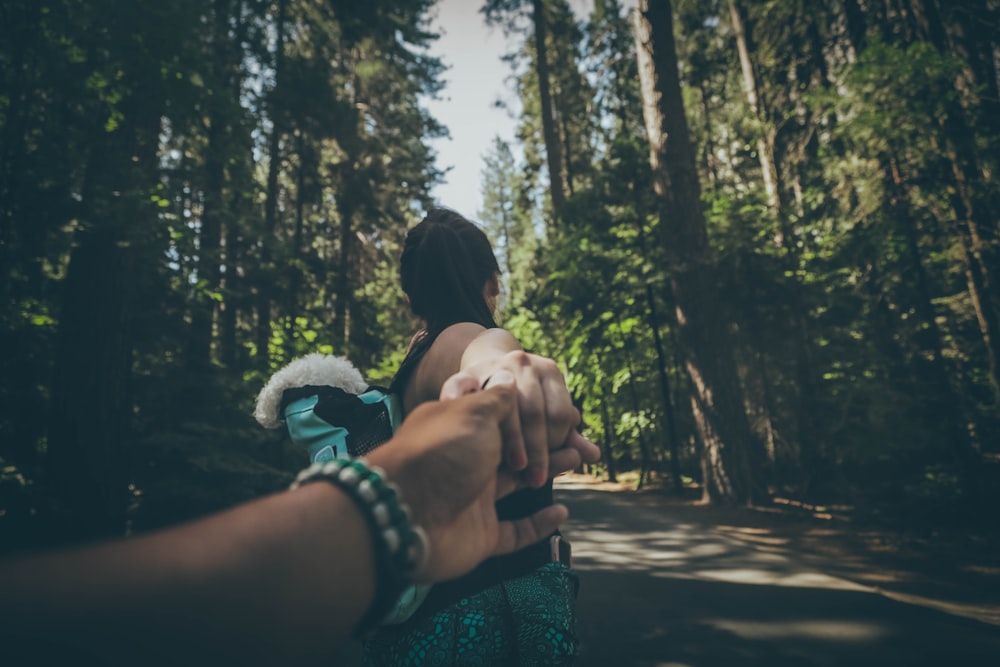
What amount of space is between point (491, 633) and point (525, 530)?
56cm

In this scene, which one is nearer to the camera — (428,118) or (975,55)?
(975,55)

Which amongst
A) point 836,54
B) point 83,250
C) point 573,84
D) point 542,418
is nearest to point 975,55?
point 836,54

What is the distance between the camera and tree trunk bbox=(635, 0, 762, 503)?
1056cm

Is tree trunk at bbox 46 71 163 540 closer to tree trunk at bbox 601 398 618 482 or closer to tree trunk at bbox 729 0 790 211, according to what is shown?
tree trunk at bbox 729 0 790 211

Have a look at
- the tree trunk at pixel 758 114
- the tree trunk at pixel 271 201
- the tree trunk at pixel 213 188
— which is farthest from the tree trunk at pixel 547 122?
the tree trunk at pixel 213 188

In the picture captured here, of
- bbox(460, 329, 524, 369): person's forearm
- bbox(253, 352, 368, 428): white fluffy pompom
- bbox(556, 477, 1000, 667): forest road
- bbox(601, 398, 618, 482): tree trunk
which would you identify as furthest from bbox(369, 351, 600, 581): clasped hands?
bbox(601, 398, 618, 482): tree trunk

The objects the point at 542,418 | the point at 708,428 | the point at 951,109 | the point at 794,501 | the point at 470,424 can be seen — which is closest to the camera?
the point at 470,424

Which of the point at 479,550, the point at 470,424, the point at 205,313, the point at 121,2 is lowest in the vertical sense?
the point at 479,550

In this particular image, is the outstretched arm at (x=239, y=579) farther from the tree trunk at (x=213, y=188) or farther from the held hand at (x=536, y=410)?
the tree trunk at (x=213, y=188)

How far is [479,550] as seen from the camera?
877 mm

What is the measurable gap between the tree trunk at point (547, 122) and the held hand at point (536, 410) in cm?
1847

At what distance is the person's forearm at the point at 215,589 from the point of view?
0.45 m

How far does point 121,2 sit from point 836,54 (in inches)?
628

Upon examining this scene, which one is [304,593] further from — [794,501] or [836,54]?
[836,54]
